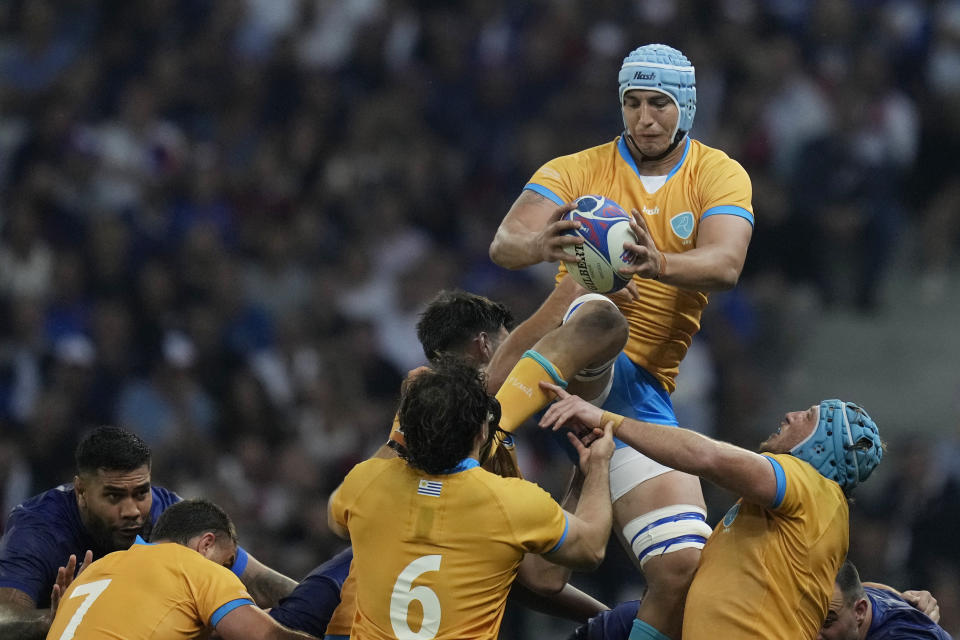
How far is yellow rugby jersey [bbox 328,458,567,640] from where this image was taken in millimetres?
4840

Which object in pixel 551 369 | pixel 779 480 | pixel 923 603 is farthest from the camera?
pixel 923 603

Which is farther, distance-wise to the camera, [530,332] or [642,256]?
[530,332]

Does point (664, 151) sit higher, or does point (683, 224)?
point (664, 151)

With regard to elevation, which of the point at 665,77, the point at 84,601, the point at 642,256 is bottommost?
the point at 84,601

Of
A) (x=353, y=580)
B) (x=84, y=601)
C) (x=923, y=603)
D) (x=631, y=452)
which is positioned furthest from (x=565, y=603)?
(x=84, y=601)

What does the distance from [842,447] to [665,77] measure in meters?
1.62

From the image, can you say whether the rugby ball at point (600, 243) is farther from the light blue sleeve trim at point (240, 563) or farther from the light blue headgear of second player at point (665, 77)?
the light blue sleeve trim at point (240, 563)

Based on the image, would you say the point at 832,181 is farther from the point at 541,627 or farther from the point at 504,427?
the point at 504,427

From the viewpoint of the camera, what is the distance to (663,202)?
5.81 metres

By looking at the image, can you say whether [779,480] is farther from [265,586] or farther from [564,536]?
[265,586]

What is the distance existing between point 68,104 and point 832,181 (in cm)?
649

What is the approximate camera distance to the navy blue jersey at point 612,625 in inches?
239

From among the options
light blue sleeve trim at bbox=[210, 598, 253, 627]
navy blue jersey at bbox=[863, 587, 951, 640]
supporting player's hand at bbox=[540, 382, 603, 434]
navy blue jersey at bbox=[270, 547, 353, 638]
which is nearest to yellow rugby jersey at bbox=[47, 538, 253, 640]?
light blue sleeve trim at bbox=[210, 598, 253, 627]

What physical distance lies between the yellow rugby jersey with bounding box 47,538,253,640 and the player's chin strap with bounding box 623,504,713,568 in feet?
5.00
